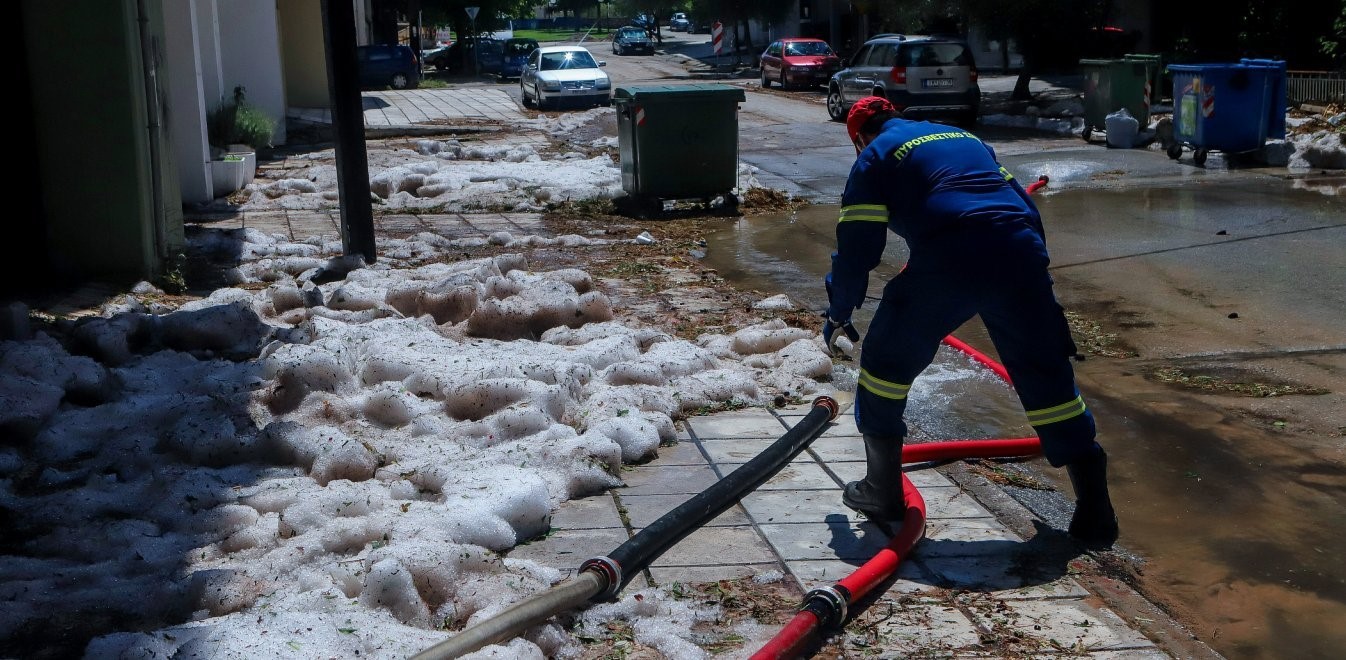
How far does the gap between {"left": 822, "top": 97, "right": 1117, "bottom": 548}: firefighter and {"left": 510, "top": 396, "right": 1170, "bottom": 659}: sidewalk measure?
27cm

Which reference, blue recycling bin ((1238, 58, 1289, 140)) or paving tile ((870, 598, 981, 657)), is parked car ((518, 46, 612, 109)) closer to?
blue recycling bin ((1238, 58, 1289, 140))

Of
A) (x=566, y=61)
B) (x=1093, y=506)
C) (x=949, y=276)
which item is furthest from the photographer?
(x=566, y=61)

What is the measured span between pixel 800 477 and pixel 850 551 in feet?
2.52

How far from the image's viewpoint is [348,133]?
9.78m

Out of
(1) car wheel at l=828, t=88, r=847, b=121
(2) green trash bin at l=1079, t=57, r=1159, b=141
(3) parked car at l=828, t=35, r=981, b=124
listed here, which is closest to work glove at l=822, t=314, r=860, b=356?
(2) green trash bin at l=1079, t=57, r=1159, b=141

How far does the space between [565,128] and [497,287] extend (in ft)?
51.3

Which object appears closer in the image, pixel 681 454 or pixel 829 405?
pixel 681 454

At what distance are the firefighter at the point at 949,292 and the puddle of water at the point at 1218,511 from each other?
0.35 metres

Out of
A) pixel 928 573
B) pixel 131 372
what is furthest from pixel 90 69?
pixel 928 573

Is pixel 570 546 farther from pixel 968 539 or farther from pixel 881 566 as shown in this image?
pixel 968 539

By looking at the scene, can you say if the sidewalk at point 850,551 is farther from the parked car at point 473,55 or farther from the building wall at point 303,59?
the parked car at point 473,55

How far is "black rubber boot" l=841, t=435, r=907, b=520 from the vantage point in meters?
4.61

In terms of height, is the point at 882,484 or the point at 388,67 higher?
the point at 388,67

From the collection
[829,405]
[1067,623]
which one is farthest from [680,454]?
[1067,623]
